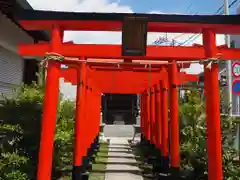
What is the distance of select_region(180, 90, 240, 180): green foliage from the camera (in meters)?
6.09

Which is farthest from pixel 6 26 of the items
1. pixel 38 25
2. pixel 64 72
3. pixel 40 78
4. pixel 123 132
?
pixel 123 132

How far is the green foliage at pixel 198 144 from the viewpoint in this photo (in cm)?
609

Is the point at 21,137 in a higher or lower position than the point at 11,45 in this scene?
lower

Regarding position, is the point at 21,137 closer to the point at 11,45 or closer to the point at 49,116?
the point at 49,116

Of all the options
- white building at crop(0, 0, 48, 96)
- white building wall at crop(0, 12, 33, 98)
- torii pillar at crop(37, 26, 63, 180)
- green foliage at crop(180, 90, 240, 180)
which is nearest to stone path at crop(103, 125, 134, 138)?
white building at crop(0, 0, 48, 96)

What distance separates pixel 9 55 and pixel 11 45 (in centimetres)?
37

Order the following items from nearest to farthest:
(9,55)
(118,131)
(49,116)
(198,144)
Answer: (49,116) < (198,144) < (9,55) < (118,131)

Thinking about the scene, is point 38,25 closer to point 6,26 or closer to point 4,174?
point 4,174

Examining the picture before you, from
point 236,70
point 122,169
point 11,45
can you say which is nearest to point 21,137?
point 11,45

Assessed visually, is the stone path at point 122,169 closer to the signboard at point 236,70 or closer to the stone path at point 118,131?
the signboard at point 236,70

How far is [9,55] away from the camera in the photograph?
27.1 ft

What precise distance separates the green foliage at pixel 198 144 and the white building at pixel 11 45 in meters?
4.82

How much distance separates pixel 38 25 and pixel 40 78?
3.87 meters

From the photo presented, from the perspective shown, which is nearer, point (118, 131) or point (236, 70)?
point (236, 70)
